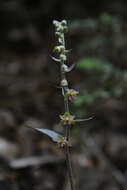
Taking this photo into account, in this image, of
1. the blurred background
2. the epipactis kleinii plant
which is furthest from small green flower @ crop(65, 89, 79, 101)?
the blurred background

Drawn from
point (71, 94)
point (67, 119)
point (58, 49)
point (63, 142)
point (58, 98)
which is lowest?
point (63, 142)

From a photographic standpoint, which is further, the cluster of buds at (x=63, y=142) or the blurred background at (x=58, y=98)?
the blurred background at (x=58, y=98)

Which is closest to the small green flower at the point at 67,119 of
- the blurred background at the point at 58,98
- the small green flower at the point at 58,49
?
the blurred background at the point at 58,98

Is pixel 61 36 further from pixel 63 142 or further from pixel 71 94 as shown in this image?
pixel 63 142

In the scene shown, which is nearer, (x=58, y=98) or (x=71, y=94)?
(x=71, y=94)

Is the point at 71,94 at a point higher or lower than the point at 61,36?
lower

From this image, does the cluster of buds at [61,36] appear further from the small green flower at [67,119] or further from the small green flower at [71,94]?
the small green flower at [67,119]

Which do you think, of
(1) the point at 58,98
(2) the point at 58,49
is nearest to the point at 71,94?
(2) the point at 58,49

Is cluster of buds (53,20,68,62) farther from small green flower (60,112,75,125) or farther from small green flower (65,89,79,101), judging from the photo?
small green flower (60,112,75,125)

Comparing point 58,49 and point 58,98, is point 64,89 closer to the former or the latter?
point 58,49
